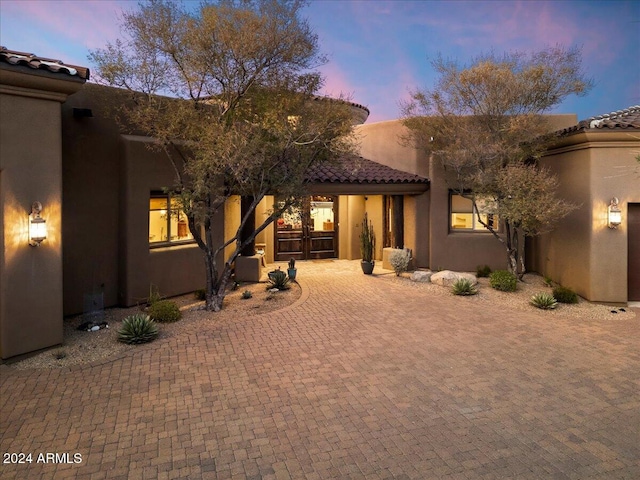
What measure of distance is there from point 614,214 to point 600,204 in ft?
1.40

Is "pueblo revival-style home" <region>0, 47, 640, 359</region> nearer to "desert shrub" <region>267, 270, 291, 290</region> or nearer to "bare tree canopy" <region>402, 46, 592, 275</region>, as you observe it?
"bare tree canopy" <region>402, 46, 592, 275</region>

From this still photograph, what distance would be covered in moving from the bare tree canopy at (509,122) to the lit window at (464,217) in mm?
2253

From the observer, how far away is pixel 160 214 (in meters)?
11.8

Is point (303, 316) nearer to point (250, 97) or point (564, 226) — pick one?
point (250, 97)

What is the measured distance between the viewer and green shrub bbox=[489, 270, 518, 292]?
41.3 feet

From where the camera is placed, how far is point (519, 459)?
4.71 metres

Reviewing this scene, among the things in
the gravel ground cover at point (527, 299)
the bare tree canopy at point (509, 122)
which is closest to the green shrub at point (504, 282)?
the gravel ground cover at point (527, 299)

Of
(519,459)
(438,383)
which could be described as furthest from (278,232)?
(519,459)

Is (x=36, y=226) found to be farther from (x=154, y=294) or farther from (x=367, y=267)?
(x=367, y=267)

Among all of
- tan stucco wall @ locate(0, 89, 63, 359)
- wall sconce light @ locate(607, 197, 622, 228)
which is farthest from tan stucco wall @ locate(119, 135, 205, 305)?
wall sconce light @ locate(607, 197, 622, 228)

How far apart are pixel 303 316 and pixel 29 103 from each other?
22.4 ft

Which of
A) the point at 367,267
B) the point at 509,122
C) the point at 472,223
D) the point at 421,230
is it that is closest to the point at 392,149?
the point at 421,230

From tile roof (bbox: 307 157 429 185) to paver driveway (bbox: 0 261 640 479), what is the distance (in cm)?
652

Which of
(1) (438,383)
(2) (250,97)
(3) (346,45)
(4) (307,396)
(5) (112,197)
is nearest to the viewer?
(4) (307,396)
